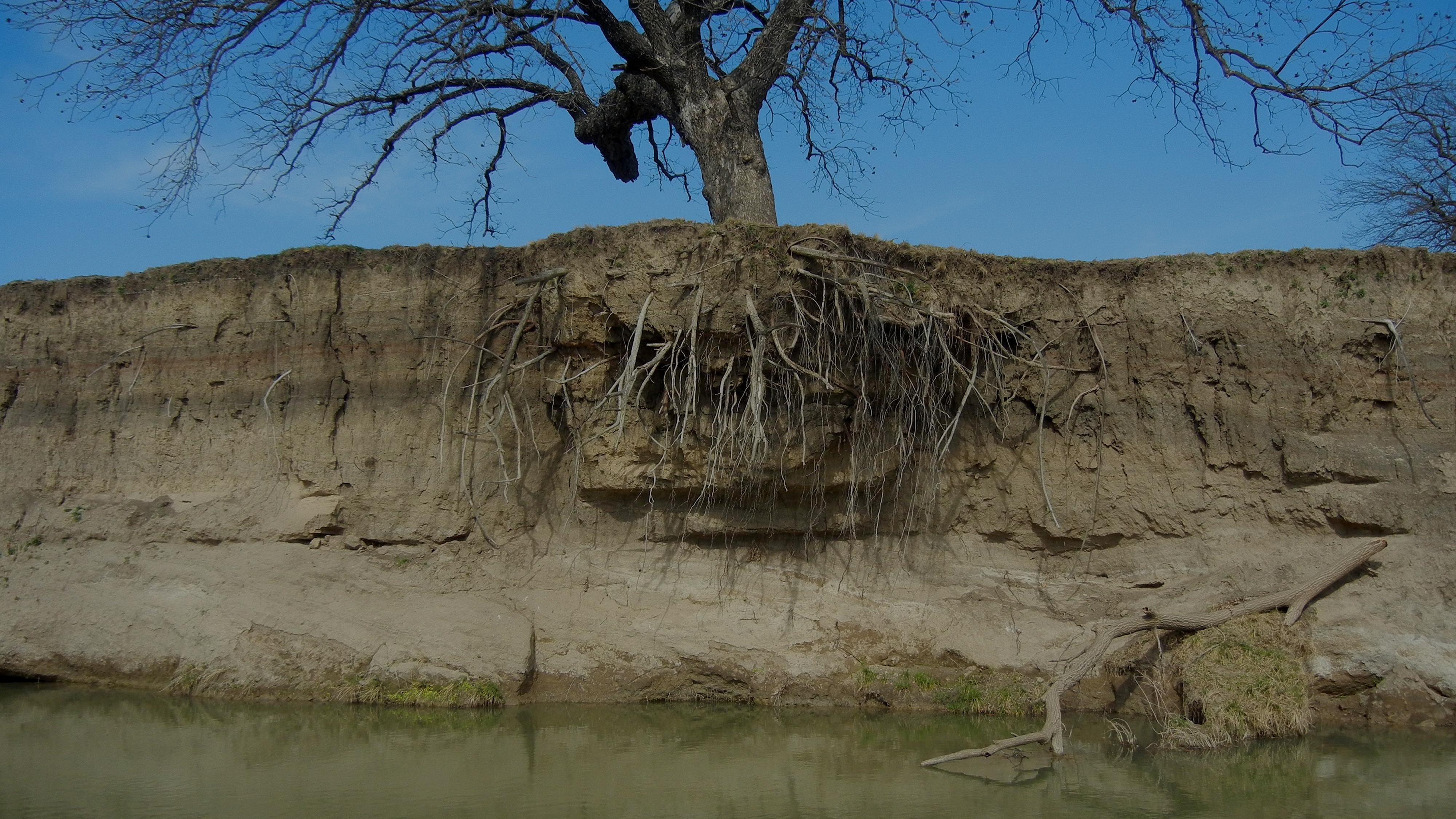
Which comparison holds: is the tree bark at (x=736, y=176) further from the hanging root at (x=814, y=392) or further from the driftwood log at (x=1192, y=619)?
the driftwood log at (x=1192, y=619)

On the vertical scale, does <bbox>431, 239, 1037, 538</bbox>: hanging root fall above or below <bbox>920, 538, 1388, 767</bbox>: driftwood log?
above

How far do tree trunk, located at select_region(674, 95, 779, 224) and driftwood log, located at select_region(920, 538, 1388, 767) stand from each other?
14.4ft

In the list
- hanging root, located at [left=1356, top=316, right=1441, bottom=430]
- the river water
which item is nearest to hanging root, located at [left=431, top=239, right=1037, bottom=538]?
the river water

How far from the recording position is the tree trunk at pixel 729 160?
9.42 m

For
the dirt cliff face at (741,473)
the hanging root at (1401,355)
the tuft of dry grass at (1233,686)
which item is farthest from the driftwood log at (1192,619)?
the hanging root at (1401,355)

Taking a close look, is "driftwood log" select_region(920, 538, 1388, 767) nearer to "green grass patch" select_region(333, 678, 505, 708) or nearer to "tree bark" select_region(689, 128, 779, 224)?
"green grass patch" select_region(333, 678, 505, 708)

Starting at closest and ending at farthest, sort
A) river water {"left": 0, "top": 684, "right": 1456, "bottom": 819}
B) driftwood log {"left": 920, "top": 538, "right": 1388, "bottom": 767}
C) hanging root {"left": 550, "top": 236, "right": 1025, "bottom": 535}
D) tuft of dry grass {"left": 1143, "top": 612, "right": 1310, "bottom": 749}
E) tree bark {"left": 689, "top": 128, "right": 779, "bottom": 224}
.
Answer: river water {"left": 0, "top": 684, "right": 1456, "bottom": 819} → tuft of dry grass {"left": 1143, "top": 612, "right": 1310, "bottom": 749} → driftwood log {"left": 920, "top": 538, "right": 1388, "bottom": 767} → hanging root {"left": 550, "top": 236, "right": 1025, "bottom": 535} → tree bark {"left": 689, "top": 128, "right": 779, "bottom": 224}

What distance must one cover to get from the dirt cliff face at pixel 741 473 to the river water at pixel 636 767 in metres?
0.49

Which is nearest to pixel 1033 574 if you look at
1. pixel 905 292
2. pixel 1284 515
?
pixel 1284 515

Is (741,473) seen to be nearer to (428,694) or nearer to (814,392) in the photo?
(814,392)

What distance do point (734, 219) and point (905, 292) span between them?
4.28 feet

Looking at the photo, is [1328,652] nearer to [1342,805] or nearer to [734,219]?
[1342,805]

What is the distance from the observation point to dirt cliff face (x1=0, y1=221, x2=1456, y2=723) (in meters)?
7.41

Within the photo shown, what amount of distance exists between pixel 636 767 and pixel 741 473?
2413 mm
